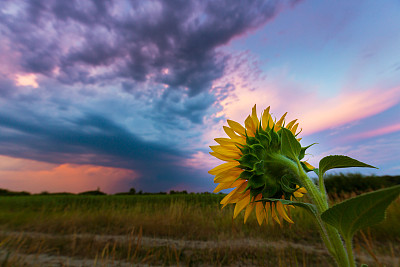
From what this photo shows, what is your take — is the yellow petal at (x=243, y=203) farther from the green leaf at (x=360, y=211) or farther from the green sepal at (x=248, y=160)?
the green leaf at (x=360, y=211)

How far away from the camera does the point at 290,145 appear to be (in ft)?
2.04

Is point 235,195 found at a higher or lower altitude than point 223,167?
lower

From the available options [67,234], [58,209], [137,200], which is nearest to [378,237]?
[67,234]

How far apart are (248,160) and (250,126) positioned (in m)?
0.16

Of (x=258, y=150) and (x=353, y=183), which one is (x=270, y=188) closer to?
(x=258, y=150)

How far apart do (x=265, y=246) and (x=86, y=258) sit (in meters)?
3.05

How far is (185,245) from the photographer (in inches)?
149

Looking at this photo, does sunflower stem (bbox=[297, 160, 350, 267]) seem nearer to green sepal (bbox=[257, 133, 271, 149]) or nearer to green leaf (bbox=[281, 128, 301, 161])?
green leaf (bbox=[281, 128, 301, 161])

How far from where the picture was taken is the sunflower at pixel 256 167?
27.6 inches

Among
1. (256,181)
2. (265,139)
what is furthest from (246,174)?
(265,139)

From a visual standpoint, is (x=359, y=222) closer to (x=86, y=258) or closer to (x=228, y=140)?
(x=228, y=140)

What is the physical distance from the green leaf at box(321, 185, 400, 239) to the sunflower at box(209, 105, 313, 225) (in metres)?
0.17

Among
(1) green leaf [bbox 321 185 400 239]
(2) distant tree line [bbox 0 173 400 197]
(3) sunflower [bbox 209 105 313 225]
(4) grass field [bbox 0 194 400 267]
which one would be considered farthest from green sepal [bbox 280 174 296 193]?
(2) distant tree line [bbox 0 173 400 197]

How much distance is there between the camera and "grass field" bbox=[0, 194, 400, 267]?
3.06 m
